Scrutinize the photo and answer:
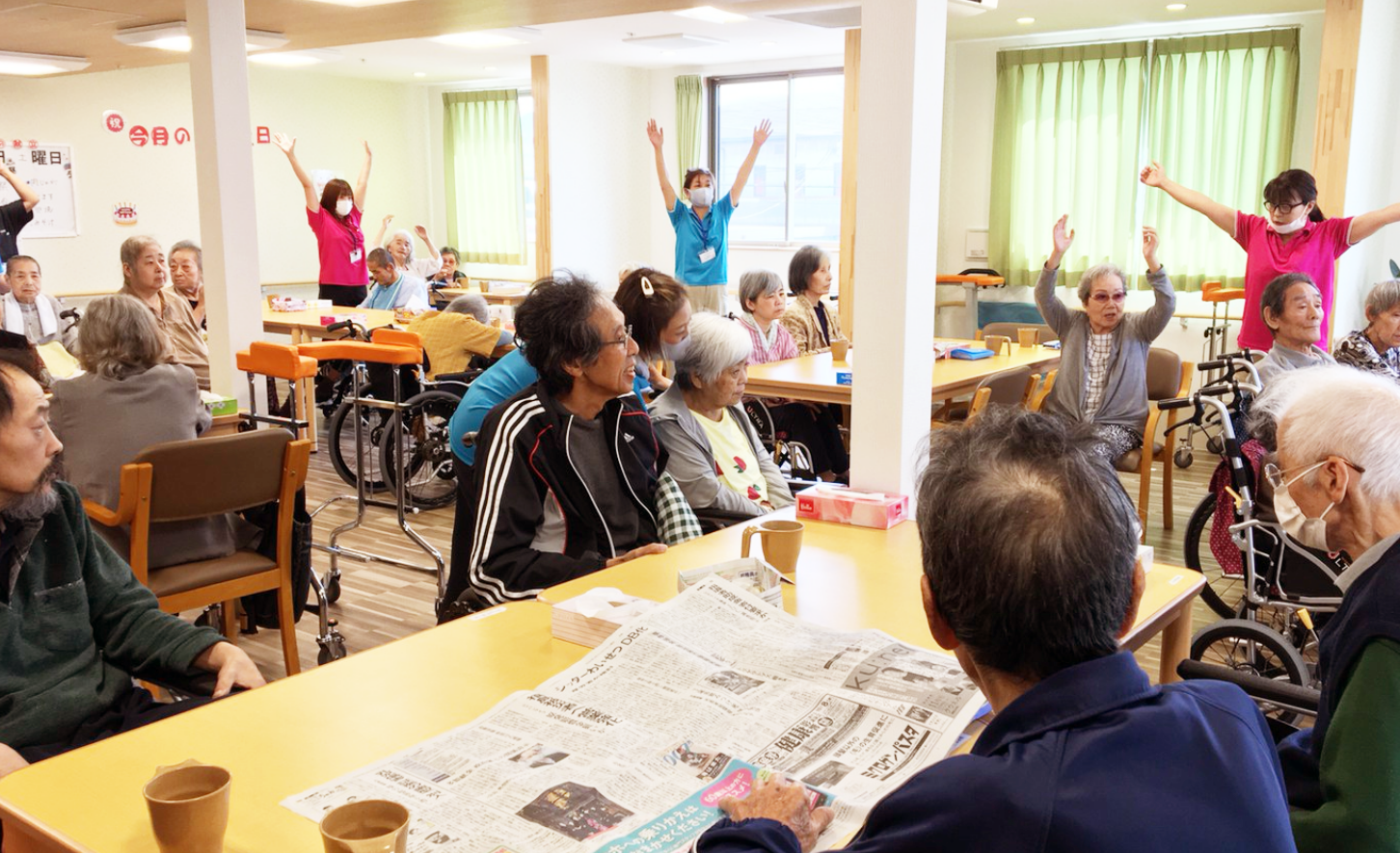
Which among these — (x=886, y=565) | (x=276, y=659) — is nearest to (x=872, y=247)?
(x=886, y=565)

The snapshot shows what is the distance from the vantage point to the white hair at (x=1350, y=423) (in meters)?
1.66

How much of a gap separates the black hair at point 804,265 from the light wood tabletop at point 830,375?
1.92ft

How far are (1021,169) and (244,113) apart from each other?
6.55 metres

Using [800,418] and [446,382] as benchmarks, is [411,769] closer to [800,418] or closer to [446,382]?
[800,418]

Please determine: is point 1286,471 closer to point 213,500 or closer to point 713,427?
point 713,427

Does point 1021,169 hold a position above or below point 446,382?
above

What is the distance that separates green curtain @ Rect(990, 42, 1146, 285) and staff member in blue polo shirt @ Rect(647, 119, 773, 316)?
2525mm

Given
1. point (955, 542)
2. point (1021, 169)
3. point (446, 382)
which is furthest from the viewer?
point (1021, 169)

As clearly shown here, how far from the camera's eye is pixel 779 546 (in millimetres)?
2191

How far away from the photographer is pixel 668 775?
1.41m

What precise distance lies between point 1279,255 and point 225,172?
4.75 metres

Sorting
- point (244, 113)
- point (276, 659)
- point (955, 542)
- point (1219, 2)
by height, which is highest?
point (1219, 2)

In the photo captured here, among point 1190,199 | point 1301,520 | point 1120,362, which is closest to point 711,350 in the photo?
point 1301,520

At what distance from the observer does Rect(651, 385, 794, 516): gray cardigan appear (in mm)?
2994
